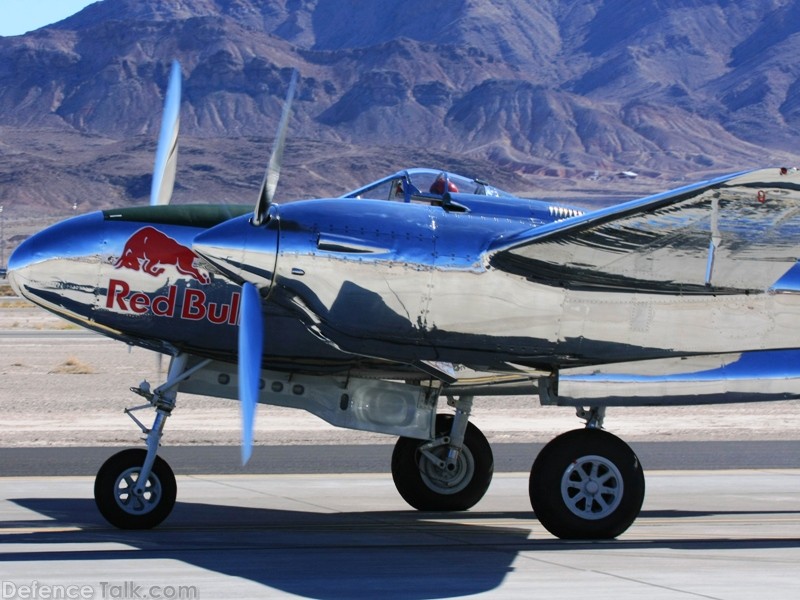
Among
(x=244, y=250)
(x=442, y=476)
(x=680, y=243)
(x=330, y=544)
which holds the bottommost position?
(x=330, y=544)

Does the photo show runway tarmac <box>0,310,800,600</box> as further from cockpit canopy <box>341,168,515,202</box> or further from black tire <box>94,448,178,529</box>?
cockpit canopy <box>341,168,515,202</box>

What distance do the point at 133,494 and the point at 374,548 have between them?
2.42 m

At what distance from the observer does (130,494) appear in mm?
12984

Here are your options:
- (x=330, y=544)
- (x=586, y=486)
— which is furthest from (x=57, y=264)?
(x=586, y=486)

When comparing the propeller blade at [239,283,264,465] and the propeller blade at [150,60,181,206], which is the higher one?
the propeller blade at [150,60,181,206]

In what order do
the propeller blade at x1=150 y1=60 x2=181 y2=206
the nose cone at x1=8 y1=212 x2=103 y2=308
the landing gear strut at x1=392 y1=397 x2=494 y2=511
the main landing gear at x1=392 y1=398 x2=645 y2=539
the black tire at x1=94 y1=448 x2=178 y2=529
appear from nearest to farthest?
the main landing gear at x1=392 y1=398 x2=645 y2=539, the black tire at x1=94 y1=448 x2=178 y2=529, the nose cone at x1=8 y1=212 x2=103 y2=308, the propeller blade at x1=150 y1=60 x2=181 y2=206, the landing gear strut at x1=392 y1=397 x2=494 y2=511

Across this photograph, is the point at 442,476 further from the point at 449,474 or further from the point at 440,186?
the point at 440,186

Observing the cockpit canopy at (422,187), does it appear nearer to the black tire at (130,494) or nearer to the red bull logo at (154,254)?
the red bull logo at (154,254)

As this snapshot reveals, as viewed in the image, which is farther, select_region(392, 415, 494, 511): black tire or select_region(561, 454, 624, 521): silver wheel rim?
select_region(392, 415, 494, 511): black tire

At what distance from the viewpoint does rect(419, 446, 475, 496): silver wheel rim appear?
1512 cm

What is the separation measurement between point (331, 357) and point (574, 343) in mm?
2568

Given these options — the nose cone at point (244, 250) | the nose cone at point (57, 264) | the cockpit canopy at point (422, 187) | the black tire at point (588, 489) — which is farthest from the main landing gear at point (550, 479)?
the cockpit canopy at point (422, 187)

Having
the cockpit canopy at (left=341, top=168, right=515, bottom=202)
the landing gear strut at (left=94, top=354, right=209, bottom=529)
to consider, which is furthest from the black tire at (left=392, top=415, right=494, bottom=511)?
the landing gear strut at (left=94, top=354, right=209, bottom=529)

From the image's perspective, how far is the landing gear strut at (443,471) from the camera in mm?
15062
